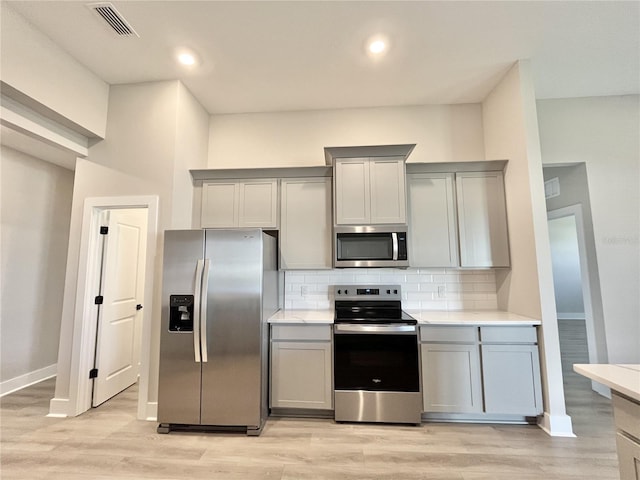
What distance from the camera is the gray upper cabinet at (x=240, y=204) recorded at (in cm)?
322

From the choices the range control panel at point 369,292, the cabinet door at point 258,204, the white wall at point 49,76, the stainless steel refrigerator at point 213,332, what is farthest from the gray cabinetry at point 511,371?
the white wall at point 49,76

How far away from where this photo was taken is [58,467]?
1995mm

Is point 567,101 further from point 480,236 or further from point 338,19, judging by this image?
point 338,19

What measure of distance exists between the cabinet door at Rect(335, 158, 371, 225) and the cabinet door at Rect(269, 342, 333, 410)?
4.18 feet

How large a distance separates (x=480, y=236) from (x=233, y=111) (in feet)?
10.7

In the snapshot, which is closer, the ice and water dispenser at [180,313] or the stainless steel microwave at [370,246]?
the ice and water dispenser at [180,313]

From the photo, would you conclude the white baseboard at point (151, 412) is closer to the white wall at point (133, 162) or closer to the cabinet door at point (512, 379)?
the white wall at point (133, 162)

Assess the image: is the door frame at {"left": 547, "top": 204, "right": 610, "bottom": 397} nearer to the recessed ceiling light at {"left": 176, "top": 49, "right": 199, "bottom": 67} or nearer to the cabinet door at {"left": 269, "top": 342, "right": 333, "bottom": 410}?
the cabinet door at {"left": 269, "top": 342, "right": 333, "bottom": 410}

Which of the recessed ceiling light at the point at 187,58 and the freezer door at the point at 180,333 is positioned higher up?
the recessed ceiling light at the point at 187,58

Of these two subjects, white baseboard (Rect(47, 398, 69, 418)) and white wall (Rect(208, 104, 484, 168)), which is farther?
white wall (Rect(208, 104, 484, 168))

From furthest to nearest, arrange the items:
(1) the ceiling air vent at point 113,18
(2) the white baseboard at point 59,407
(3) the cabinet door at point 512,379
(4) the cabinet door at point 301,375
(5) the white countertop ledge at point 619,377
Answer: (2) the white baseboard at point 59,407, (4) the cabinet door at point 301,375, (3) the cabinet door at point 512,379, (1) the ceiling air vent at point 113,18, (5) the white countertop ledge at point 619,377

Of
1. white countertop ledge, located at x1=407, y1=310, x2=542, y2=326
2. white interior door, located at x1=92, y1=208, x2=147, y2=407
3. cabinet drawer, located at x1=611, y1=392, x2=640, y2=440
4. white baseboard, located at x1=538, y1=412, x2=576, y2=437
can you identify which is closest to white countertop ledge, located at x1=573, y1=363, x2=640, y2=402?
cabinet drawer, located at x1=611, y1=392, x2=640, y2=440

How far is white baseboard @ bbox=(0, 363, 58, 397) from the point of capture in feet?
10.6

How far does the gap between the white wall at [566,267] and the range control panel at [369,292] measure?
449 cm
